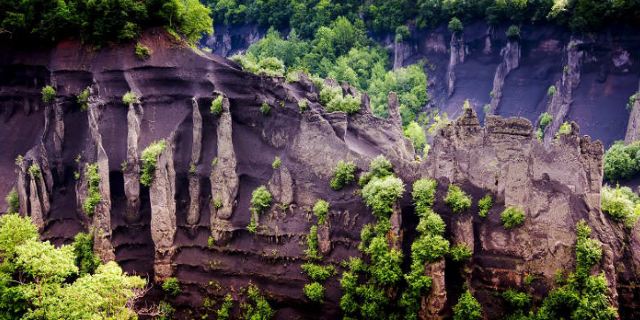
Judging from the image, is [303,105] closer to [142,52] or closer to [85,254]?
[142,52]

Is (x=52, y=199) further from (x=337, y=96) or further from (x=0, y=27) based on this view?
(x=337, y=96)

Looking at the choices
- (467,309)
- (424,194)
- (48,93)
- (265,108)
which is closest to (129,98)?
(48,93)

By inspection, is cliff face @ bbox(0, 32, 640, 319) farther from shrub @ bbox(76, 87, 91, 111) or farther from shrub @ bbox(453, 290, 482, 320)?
shrub @ bbox(453, 290, 482, 320)

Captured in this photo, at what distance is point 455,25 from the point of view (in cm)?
7062

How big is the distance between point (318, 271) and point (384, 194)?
575 cm

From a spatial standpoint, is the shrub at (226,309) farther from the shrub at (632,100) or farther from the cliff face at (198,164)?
the shrub at (632,100)

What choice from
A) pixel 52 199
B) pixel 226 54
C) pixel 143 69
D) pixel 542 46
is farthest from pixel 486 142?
pixel 226 54

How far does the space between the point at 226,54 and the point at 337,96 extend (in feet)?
186

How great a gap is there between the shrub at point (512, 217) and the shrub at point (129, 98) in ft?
71.9

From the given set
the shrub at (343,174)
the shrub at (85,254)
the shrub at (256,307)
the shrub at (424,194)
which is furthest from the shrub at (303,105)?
the shrub at (85,254)

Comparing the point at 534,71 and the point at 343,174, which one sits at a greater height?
the point at 534,71

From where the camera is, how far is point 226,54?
9219 cm

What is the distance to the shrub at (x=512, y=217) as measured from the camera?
3177 centimetres

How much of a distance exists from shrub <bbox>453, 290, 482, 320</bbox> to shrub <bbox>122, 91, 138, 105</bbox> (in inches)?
853
